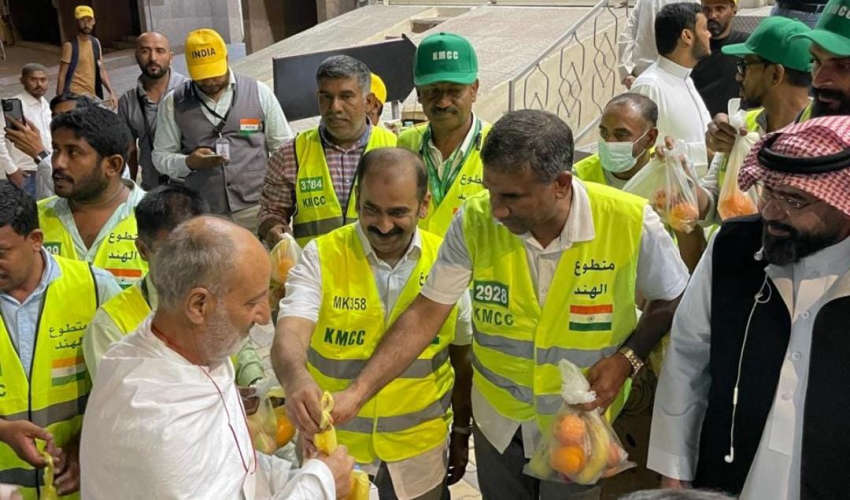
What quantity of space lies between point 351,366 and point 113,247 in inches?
47.2

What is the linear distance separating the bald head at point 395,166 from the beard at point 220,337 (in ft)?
2.81

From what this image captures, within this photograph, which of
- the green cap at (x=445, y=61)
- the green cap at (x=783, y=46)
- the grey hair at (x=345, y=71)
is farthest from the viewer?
the grey hair at (x=345, y=71)

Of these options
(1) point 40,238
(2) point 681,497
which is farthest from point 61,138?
(2) point 681,497

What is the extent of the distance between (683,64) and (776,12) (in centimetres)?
170

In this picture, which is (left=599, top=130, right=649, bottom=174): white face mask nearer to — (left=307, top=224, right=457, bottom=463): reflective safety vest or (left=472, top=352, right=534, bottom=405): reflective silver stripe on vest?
(left=307, top=224, right=457, bottom=463): reflective safety vest

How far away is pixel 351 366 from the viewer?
263cm

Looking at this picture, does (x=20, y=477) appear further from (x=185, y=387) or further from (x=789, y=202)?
(x=789, y=202)

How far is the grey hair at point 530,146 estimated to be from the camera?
225 centimetres

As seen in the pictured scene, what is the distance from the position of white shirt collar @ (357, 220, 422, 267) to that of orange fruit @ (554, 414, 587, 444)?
76cm

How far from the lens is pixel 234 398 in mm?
2012

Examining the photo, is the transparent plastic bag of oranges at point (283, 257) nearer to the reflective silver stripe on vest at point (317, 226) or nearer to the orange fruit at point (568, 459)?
the reflective silver stripe on vest at point (317, 226)

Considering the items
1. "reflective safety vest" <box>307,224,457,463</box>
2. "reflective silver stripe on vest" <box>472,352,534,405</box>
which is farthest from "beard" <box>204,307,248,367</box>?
"reflective silver stripe on vest" <box>472,352,534,405</box>

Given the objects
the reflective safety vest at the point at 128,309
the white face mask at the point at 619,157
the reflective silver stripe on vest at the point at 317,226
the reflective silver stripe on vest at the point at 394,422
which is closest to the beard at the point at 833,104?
the white face mask at the point at 619,157

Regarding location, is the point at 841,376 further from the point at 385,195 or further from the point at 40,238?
the point at 40,238
